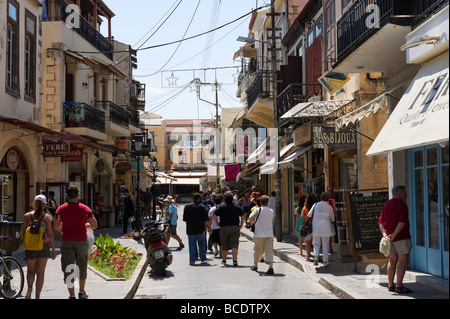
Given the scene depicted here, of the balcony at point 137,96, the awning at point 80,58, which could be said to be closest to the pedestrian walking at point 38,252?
the awning at point 80,58

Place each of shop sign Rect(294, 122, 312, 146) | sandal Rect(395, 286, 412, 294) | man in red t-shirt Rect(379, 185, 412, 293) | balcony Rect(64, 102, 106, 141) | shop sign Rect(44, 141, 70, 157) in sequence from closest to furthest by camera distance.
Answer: man in red t-shirt Rect(379, 185, 412, 293), sandal Rect(395, 286, 412, 294), shop sign Rect(294, 122, 312, 146), shop sign Rect(44, 141, 70, 157), balcony Rect(64, 102, 106, 141)

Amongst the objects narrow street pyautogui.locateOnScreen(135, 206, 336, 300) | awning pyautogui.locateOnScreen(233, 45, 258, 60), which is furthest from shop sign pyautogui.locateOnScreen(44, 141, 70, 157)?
awning pyautogui.locateOnScreen(233, 45, 258, 60)

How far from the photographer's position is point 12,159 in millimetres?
18797

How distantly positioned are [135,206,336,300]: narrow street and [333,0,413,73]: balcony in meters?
4.81

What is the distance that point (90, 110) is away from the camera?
2642 centimetres

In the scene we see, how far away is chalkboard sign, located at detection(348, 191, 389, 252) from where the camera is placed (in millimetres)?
12352

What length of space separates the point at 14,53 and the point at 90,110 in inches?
310

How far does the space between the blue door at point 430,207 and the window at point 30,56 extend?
12.4m

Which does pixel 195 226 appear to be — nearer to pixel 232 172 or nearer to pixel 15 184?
pixel 15 184

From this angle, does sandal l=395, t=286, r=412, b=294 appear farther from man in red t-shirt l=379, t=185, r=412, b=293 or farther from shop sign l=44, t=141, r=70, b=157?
shop sign l=44, t=141, r=70, b=157

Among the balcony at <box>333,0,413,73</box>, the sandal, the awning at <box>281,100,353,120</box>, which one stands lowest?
the sandal

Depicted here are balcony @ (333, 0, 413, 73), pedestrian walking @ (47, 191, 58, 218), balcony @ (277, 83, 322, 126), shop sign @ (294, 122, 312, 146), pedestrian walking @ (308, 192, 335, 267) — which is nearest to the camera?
balcony @ (333, 0, 413, 73)

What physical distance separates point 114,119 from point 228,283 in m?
19.9
